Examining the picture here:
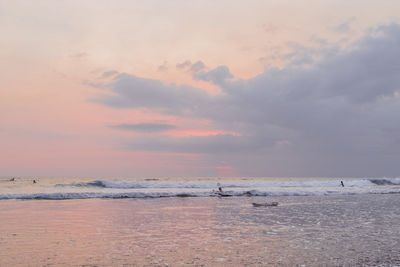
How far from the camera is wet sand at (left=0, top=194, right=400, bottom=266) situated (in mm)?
→ 12312

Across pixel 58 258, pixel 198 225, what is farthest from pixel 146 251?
pixel 198 225

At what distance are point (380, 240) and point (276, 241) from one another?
15.9ft

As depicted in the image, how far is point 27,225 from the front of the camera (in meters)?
20.1

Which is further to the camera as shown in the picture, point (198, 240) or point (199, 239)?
point (199, 239)

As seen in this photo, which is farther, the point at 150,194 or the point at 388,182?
the point at 388,182

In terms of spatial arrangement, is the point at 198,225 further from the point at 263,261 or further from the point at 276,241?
the point at 263,261

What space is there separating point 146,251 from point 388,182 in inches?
3867

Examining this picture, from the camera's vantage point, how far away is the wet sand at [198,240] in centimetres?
1231

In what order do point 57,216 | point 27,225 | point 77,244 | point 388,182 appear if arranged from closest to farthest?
point 77,244 → point 27,225 → point 57,216 → point 388,182

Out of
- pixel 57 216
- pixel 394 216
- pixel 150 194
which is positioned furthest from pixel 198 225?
pixel 150 194

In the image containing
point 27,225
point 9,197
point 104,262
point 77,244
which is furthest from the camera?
point 9,197

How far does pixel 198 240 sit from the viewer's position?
51.8 ft

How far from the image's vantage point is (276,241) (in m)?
15.6

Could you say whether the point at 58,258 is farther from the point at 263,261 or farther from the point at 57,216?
the point at 57,216
